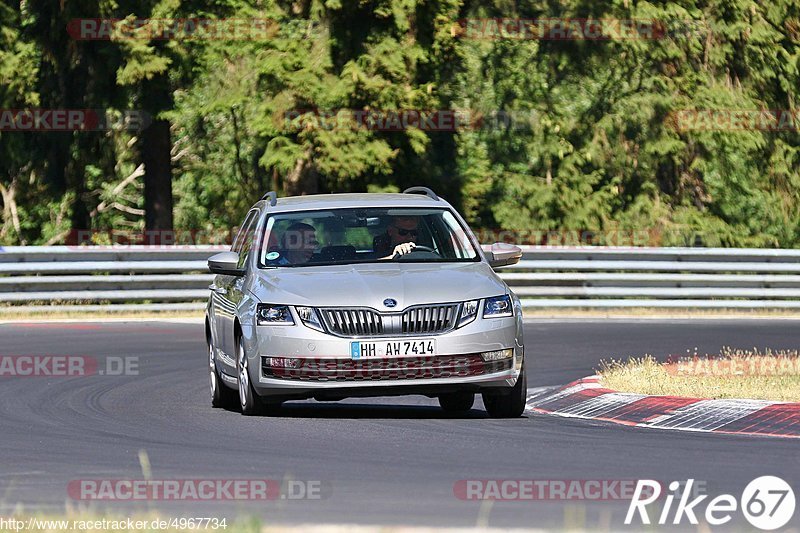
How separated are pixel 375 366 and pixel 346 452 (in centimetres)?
157

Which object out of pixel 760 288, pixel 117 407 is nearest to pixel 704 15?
pixel 760 288

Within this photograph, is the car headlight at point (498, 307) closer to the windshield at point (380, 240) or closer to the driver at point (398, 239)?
the windshield at point (380, 240)

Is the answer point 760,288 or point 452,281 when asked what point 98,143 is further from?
point 452,281

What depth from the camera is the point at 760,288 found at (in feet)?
88.8

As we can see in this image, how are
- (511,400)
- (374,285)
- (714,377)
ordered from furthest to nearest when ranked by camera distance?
1. (714,377)
2. (511,400)
3. (374,285)

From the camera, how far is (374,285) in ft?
39.5

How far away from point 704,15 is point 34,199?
51.2 ft

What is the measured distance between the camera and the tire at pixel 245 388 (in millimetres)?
12469

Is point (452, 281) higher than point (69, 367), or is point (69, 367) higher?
point (452, 281)
